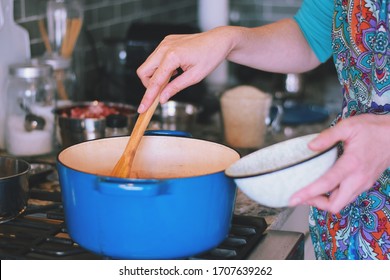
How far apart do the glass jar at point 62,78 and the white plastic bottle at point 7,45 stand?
70 millimetres

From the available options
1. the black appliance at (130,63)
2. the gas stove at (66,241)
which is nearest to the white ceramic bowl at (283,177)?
the gas stove at (66,241)

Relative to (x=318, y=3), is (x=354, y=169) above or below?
below

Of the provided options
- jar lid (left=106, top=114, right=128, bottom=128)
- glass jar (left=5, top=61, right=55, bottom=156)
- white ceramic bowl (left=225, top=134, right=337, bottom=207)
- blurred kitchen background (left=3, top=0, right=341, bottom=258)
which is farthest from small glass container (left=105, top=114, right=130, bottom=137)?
white ceramic bowl (left=225, top=134, right=337, bottom=207)

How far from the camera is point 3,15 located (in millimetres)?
1659

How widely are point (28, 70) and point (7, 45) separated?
14 centimetres

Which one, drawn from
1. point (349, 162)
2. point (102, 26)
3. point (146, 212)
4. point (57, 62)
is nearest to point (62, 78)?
→ point (57, 62)

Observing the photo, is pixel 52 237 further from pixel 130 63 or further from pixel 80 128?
pixel 130 63

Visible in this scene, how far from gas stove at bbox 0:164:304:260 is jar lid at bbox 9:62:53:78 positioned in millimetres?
374

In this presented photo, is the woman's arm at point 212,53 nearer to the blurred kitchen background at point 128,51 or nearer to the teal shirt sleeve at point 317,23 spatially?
the teal shirt sleeve at point 317,23

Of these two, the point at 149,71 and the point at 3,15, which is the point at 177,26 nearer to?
the point at 3,15

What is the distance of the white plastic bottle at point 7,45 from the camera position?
1670 millimetres

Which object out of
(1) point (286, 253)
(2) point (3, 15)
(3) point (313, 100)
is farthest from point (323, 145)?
(3) point (313, 100)
